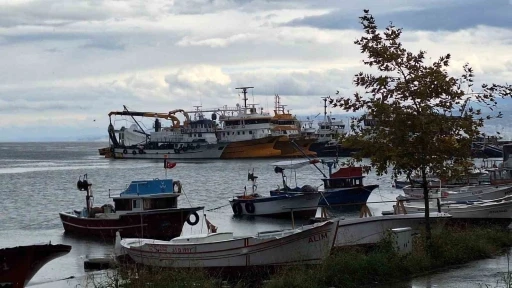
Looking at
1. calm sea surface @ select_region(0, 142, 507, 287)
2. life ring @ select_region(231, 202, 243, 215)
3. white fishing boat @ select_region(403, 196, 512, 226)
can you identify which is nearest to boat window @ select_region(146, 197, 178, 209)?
calm sea surface @ select_region(0, 142, 507, 287)

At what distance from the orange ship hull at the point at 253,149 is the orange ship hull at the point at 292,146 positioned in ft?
2.41

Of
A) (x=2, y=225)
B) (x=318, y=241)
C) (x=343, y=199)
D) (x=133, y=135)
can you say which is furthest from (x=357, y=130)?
(x=133, y=135)

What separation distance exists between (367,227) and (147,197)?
1479cm

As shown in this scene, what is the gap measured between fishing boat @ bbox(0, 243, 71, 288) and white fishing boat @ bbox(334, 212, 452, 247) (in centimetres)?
790

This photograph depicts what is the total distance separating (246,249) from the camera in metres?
21.5

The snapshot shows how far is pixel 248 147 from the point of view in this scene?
420 feet

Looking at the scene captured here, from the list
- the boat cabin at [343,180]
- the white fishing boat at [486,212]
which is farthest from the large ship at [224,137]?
the white fishing boat at [486,212]

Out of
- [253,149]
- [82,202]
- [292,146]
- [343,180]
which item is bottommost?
[82,202]

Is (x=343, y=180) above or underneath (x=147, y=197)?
underneath

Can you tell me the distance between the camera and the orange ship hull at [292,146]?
123537mm

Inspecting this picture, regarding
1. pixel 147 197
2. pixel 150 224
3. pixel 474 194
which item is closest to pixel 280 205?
pixel 150 224

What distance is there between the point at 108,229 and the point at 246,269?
16.9 m

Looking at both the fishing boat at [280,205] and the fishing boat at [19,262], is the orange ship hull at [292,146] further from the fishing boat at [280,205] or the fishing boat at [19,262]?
the fishing boat at [19,262]

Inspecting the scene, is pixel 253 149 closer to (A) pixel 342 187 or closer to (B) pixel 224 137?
(B) pixel 224 137
